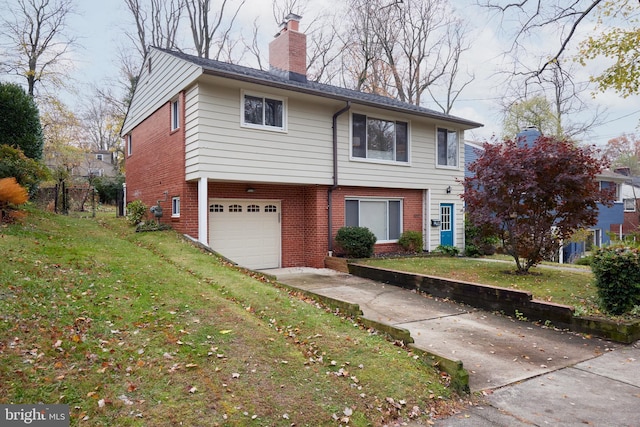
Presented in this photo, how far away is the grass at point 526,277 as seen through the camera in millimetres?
7400

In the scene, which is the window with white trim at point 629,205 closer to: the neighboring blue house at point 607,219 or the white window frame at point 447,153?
the neighboring blue house at point 607,219

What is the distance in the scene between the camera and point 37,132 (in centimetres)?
1270

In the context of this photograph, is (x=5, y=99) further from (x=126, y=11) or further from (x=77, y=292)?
(x=126, y=11)

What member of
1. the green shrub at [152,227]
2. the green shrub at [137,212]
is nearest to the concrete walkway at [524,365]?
the green shrub at [152,227]

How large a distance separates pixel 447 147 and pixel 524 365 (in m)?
11.5

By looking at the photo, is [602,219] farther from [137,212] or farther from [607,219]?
[137,212]

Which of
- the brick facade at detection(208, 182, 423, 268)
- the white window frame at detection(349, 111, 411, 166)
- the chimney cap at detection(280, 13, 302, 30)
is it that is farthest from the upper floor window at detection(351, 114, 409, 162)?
the chimney cap at detection(280, 13, 302, 30)

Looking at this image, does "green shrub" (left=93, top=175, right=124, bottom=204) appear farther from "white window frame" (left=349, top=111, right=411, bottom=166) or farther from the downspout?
"white window frame" (left=349, top=111, right=411, bottom=166)

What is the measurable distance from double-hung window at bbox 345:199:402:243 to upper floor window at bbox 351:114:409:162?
5.07 feet

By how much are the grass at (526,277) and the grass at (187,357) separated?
14.5 ft

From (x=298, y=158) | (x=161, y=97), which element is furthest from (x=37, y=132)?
(x=298, y=158)

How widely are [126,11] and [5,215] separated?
2183 cm

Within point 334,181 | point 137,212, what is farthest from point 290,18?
point 137,212

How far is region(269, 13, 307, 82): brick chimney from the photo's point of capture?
13625 millimetres
